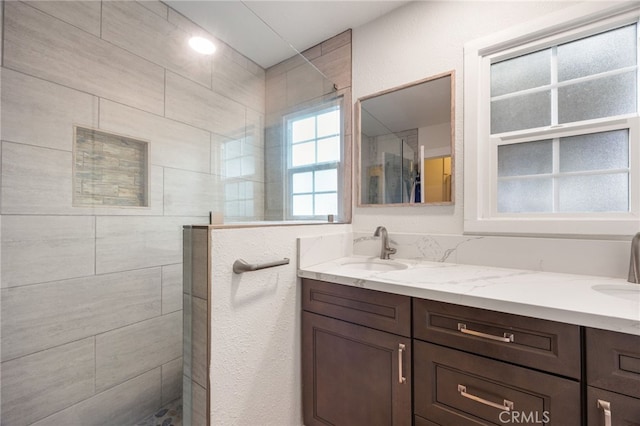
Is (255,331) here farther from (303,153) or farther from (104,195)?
(303,153)

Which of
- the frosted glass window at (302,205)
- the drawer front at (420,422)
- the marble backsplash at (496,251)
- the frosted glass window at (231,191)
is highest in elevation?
the frosted glass window at (231,191)

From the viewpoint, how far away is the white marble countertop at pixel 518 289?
0.71 meters

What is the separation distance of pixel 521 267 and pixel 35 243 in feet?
7.23

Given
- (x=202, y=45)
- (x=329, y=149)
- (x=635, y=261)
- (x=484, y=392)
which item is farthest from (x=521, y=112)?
(x=202, y=45)

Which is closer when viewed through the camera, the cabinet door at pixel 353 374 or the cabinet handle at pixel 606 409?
the cabinet handle at pixel 606 409

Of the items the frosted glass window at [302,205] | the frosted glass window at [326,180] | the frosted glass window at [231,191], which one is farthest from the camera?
the frosted glass window at [326,180]

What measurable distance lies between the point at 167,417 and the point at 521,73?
2.62 m

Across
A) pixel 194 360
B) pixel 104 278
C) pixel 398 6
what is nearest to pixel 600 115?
pixel 398 6

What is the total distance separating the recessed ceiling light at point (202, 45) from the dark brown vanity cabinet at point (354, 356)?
4.70 ft

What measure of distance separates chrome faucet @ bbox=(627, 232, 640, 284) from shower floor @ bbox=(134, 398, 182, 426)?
2136mm

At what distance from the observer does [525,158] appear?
52.5 inches

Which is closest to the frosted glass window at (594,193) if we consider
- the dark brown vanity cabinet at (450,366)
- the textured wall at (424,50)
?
the textured wall at (424,50)

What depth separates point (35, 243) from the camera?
3.63 feet

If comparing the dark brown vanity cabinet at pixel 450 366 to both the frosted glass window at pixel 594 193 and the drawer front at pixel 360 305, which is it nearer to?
the drawer front at pixel 360 305
